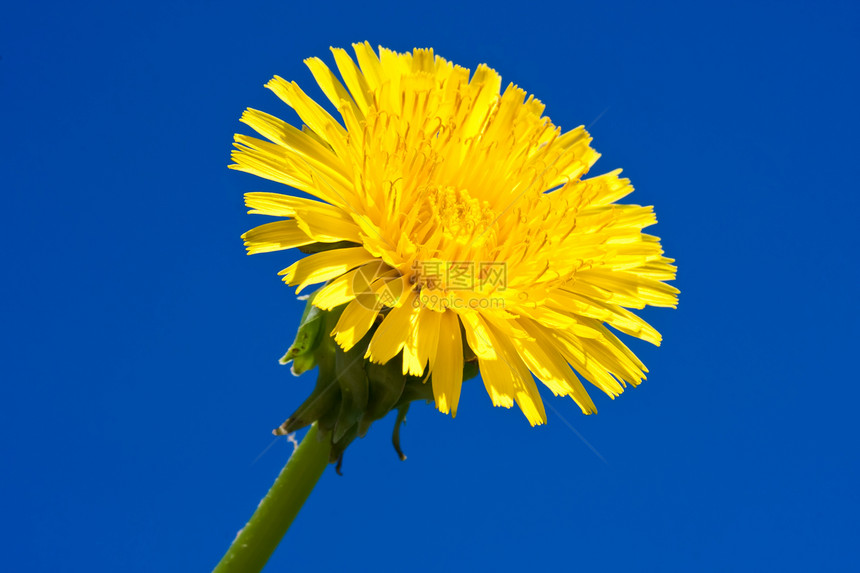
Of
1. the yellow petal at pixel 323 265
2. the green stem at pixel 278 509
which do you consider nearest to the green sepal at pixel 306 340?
the yellow petal at pixel 323 265

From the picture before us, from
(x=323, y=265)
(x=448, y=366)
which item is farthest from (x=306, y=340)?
(x=448, y=366)

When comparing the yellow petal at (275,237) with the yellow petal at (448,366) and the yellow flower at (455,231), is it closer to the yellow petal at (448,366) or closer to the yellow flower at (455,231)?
the yellow flower at (455,231)

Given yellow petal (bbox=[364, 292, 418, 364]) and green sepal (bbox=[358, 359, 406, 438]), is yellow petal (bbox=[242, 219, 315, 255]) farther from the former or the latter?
green sepal (bbox=[358, 359, 406, 438])

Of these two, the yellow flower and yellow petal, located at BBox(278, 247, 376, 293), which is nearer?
yellow petal, located at BBox(278, 247, 376, 293)

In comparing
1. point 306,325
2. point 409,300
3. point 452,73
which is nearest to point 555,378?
point 409,300

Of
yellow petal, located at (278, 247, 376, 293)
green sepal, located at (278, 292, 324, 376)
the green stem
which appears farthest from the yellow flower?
the green stem
